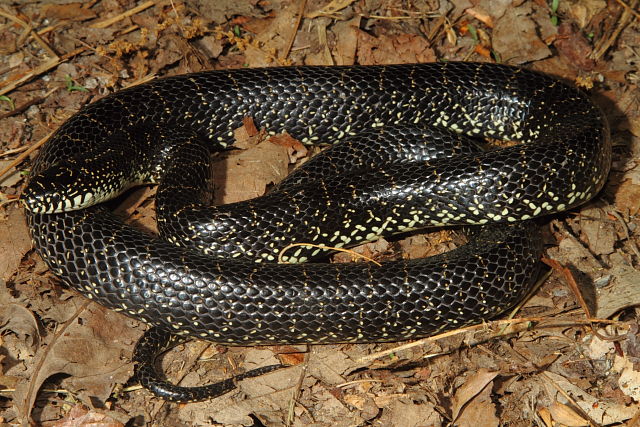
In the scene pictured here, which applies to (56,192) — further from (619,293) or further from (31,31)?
(619,293)

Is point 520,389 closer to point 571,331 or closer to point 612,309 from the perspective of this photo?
point 571,331

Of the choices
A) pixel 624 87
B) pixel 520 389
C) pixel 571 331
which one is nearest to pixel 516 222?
pixel 571 331

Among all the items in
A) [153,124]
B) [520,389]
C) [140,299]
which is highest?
[153,124]

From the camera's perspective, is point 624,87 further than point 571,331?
Yes

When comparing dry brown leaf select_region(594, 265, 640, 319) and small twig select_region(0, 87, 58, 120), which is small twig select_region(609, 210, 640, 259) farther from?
small twig select_region(0, 87, 58, 120)

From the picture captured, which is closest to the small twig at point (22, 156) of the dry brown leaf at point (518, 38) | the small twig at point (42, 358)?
the small twig at point (42, 358)

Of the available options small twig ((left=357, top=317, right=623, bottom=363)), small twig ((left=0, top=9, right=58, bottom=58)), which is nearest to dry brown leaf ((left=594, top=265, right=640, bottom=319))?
small twig ((left=357, top=317, right=623, bottom=363))

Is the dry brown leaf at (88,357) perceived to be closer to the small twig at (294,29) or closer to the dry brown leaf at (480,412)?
the dry brown leaf at (480,412)
